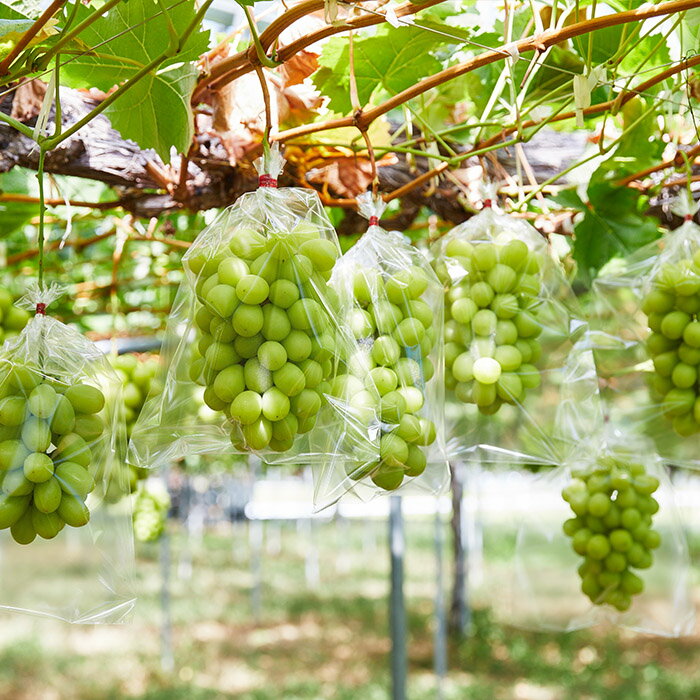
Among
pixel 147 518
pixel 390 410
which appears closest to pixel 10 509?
pixel 390 410

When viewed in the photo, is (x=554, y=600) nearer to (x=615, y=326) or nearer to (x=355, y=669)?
(x=615, y=326)

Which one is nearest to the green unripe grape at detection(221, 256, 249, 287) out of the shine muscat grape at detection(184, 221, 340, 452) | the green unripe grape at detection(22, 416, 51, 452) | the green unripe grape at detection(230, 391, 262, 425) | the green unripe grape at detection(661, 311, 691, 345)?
the shine muscat grape at detection(184, 221, 340, 452)

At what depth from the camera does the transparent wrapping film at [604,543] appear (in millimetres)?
1383

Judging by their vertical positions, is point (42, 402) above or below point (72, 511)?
above

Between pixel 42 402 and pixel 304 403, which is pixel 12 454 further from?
pixel 304 403

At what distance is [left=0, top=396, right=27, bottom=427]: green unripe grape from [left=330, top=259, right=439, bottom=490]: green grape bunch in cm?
30

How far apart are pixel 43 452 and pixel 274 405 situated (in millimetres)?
228

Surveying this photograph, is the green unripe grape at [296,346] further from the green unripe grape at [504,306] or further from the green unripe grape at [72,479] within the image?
the green unripe grape at [504,306]

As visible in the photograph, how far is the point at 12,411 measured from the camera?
779 mm

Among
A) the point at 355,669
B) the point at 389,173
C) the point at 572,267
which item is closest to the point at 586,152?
the point at 572,267

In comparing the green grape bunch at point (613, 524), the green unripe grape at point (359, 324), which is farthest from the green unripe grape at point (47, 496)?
the green grape bunch at point (613, 524)

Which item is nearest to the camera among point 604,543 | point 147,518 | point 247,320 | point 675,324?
point 247,320

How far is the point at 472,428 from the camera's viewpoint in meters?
1.11

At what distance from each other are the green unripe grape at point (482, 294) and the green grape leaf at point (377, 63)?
12.0 inches
